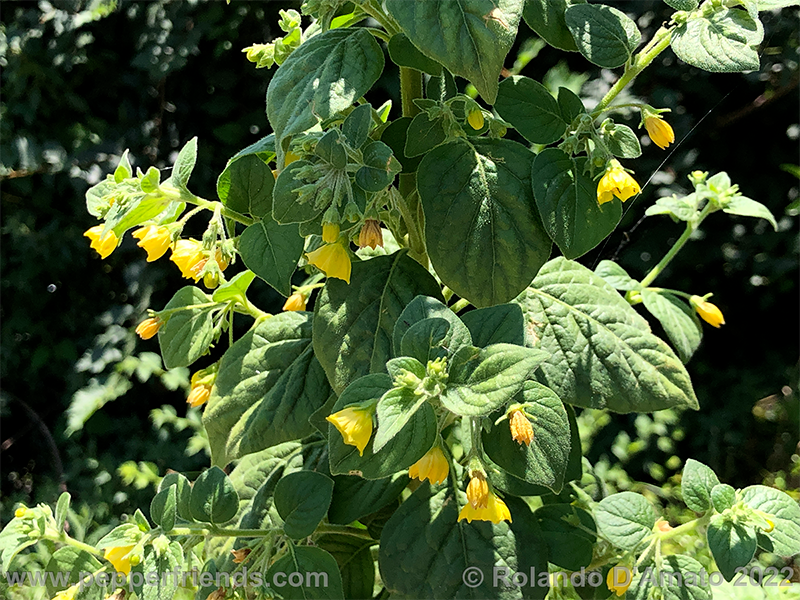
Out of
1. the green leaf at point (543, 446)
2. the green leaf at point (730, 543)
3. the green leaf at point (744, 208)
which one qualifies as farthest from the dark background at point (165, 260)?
the green leaf at point (543, 446)

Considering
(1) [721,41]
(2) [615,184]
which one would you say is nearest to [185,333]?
(2) [615,184]

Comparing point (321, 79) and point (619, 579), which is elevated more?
point (321, 79)

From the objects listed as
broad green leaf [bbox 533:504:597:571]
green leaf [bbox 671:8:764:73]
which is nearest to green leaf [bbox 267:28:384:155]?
green leaf [bbox 671:8:764:73]

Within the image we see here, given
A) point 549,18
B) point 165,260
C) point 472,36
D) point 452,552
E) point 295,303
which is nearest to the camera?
point 472,36

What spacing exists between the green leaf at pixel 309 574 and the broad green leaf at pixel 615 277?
0.47 meters

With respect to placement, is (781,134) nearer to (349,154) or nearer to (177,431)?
(349,154)

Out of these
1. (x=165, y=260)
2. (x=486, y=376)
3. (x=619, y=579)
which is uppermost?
(x=486, y=376)

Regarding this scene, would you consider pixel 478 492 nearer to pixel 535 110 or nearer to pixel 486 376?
pixel 486 376

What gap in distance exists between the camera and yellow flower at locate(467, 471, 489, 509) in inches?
21.6

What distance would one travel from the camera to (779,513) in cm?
65

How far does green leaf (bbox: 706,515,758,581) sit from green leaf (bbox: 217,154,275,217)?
0.52 metres

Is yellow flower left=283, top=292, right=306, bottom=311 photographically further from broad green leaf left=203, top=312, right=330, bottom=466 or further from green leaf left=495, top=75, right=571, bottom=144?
green leaf left=495, top=75, right=571, bottom=144

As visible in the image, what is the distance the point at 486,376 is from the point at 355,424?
0.11 meters

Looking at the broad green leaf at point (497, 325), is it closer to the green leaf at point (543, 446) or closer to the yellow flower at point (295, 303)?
the green leaf at point (543, 446)
